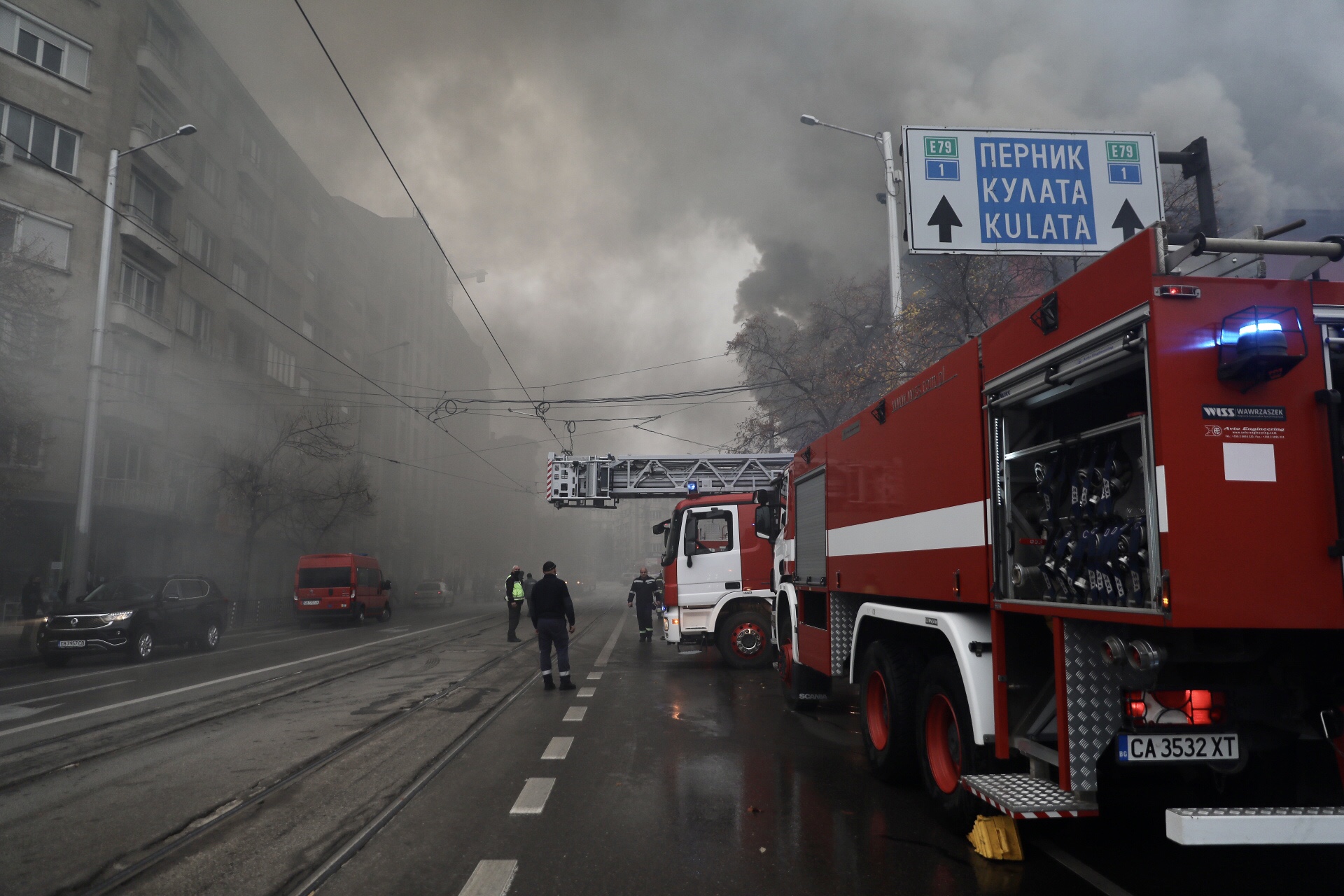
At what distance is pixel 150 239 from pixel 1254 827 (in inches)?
1282

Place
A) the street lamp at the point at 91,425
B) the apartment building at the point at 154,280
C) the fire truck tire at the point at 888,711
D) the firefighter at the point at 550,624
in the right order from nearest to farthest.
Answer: the fire truck tire at the point at 888,711 < the firefighter at the point at 550,624 < the street lamp at the point at 91,425 < the apartment building at the point at 154,280

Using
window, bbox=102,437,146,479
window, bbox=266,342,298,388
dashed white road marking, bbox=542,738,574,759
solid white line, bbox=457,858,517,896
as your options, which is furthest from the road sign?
window, bbox=266,342,298,388

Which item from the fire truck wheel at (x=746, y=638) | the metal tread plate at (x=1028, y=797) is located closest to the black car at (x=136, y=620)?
the fire truck wheel at (x=746, y=638)

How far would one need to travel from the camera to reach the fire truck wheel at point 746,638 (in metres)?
13.3

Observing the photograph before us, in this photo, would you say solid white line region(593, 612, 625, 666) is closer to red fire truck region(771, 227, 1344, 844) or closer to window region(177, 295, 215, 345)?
red fire truck region(771, 227, 1344, 844)

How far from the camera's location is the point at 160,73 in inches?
1131

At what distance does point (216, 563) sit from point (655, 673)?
1032 inches

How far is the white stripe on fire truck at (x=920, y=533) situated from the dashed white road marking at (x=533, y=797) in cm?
287

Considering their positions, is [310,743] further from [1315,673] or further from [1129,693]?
[1315,673]

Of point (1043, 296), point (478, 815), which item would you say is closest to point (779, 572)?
point (478, 815)

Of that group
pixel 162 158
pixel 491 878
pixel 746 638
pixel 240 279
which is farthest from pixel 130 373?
pixel 491 878

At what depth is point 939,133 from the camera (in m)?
Result: 8.84

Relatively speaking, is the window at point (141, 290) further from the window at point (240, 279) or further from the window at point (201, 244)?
the window at point (240, 279)

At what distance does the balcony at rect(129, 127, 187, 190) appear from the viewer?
1079 inches
